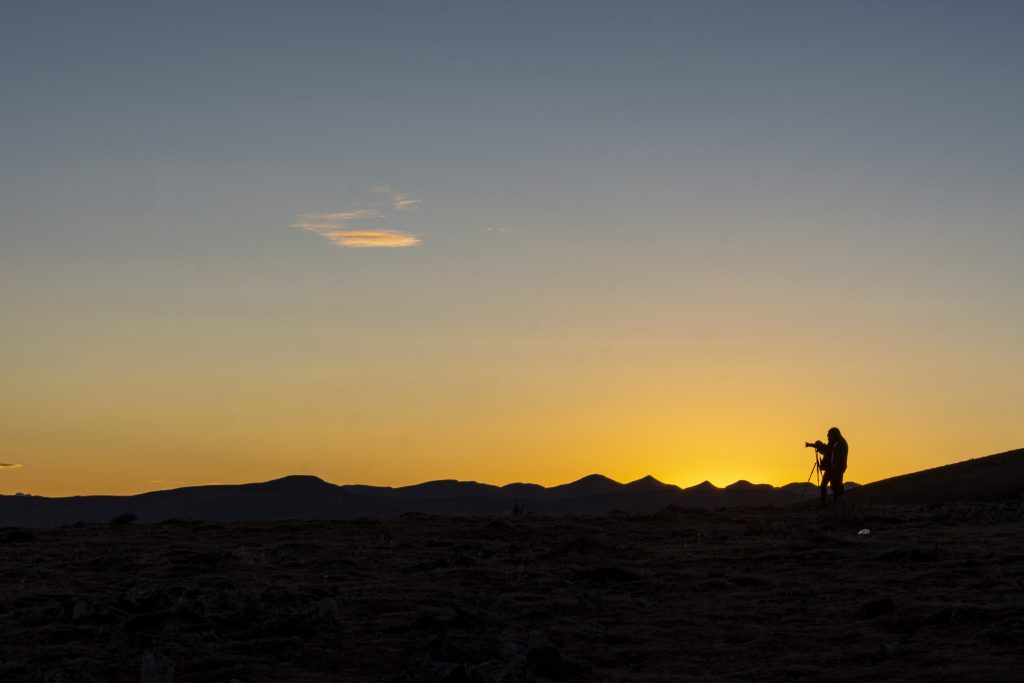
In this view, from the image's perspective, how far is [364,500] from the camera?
13288 cm

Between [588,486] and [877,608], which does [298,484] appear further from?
[877,608]

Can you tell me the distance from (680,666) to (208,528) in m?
25.0

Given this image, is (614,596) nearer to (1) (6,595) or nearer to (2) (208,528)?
(1) (6,595)

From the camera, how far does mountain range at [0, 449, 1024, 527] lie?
372 feet

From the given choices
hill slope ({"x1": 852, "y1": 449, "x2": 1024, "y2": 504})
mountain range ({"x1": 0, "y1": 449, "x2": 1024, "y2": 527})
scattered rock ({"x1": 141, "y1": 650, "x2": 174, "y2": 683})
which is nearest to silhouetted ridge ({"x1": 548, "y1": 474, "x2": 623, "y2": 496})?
mountain range ({"x1": 0, "y1": 449, "x2": 1024, "y2": 527})

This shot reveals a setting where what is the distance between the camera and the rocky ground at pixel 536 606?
18.4 m

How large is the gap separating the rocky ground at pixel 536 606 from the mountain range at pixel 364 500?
61.7 metres

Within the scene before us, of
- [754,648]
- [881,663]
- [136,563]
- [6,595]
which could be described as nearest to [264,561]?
[136,563]

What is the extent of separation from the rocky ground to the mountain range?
2427 inches

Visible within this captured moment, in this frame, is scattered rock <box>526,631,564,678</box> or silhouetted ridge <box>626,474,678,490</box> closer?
scattered rock <box>526,631,564,678</box>

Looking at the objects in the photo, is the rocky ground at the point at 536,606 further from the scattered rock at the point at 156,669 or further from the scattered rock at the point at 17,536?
the scattered rock at the point at 17,536

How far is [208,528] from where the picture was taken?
4000 cm

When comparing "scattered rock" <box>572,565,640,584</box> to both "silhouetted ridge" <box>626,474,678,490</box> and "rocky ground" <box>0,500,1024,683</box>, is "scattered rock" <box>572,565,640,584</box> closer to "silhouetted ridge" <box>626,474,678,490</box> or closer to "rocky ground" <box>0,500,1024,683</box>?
"rocky ground" <box>0,500,1024,683</box>

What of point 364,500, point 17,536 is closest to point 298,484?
point 364,500
